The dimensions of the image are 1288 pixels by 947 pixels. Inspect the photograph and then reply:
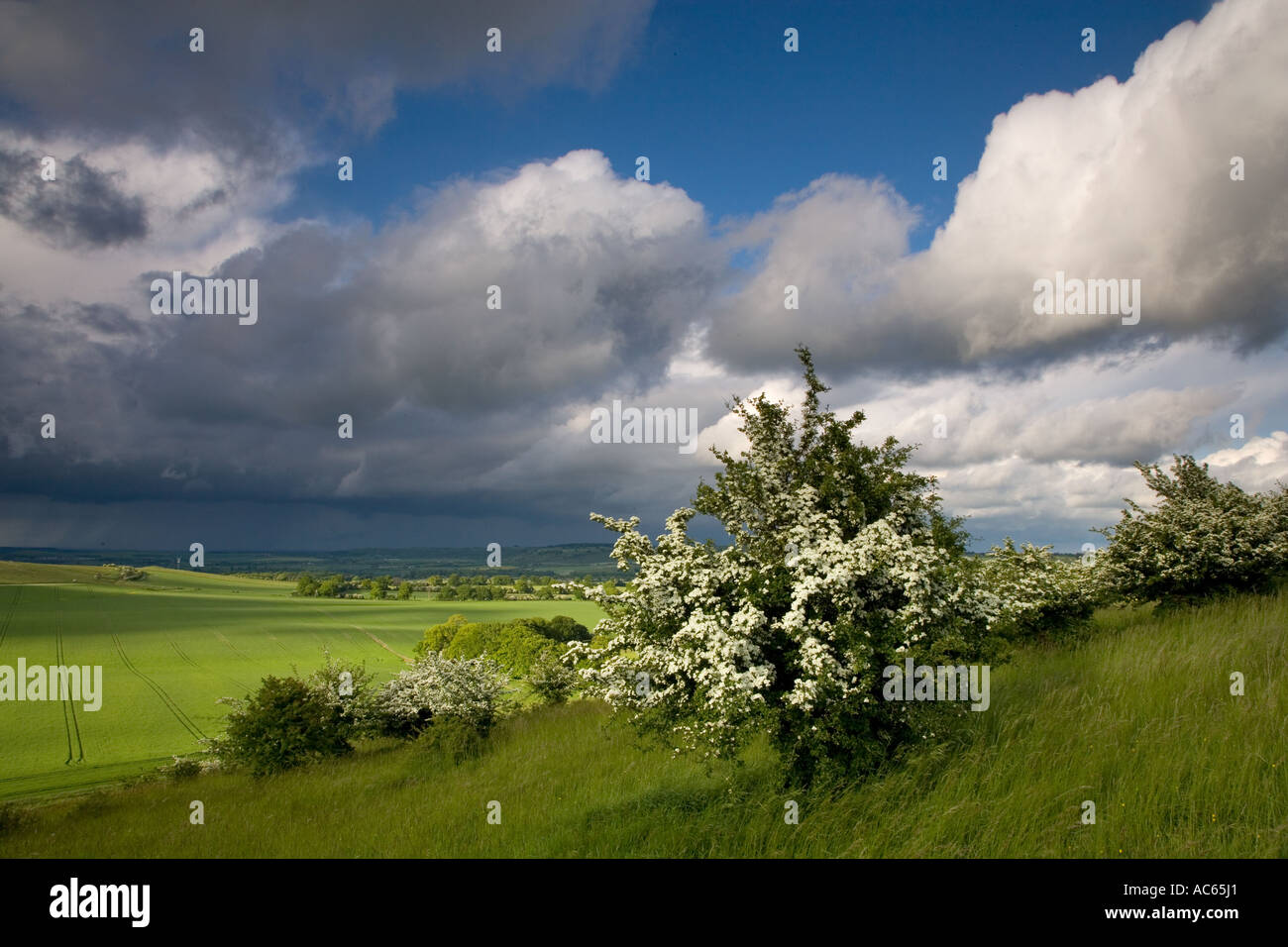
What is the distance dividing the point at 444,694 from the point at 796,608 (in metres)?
21.7

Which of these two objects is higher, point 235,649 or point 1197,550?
point 1197,550

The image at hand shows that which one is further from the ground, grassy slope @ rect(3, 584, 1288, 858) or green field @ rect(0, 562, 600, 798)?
grassy slope @ rect(3, 584, 1288, 858)

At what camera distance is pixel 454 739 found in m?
21.5

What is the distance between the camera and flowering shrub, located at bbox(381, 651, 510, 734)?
78.5 feet

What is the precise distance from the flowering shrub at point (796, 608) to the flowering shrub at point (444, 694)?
59.4 ft

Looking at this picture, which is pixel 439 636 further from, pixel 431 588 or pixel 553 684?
pixel 431 588

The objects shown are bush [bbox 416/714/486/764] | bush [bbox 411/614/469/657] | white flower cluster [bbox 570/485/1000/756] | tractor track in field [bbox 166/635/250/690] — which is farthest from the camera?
bush [bbox 411/614/469/657]

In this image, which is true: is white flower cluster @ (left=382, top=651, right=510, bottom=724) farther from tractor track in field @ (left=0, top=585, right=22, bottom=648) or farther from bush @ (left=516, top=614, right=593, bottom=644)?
tractor track in field @ (left=0, top=585, right=22, bottom=648)

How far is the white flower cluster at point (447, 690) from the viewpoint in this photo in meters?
24.0

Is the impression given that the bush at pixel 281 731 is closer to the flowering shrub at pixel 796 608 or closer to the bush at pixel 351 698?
the bush at pixel 351 698

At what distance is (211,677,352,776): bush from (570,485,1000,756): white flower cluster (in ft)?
75.4

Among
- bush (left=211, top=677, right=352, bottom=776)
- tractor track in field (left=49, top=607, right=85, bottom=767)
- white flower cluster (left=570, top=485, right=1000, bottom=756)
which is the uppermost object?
white flower cluster (left=570, top=485, right=1000, bottom=756)

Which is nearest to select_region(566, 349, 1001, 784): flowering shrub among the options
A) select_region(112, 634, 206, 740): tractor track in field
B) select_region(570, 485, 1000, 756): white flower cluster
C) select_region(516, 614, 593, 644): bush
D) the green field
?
select_region(570, 485, 1000, 756): white flower cluster

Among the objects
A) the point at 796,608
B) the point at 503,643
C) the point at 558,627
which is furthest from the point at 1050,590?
the point at 558,627
